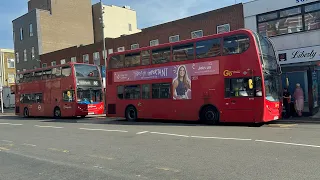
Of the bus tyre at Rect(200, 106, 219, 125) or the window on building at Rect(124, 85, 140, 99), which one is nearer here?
the bus tyre at Rect(200, 106, 219, 125)

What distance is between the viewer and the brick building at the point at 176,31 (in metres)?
24.5

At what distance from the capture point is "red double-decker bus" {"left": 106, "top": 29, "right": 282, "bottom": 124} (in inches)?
530

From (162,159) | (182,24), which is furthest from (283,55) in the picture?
(162,159)

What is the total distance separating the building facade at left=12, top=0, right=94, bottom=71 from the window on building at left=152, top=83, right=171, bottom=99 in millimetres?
36048

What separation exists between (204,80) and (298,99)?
5051 millimetres

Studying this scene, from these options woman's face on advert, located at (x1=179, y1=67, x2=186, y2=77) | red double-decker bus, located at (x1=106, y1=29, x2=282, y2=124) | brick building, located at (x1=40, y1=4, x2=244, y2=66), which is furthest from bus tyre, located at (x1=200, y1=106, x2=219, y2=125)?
brick building, located at (x1=40, y1=4, x2=244, y2=66)

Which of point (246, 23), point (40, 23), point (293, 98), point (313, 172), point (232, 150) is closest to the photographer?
point (313, 172)

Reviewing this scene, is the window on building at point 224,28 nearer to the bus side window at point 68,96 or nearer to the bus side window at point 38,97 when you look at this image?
the bus side window at point 68,96

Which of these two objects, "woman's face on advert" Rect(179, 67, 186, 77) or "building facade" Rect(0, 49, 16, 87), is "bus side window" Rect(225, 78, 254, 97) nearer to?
"woman's face on advert" Rect(179, 67, 186, 77)

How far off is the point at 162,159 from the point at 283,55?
14.6 meters

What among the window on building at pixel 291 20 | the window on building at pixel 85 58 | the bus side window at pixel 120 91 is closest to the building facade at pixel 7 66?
the window on building at pixel 85 58

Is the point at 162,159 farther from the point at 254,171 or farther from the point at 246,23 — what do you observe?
the point at 246,23

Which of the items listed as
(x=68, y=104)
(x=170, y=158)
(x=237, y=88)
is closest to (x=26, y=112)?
(x=68, y=104)

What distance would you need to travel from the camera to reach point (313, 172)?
19.1 feet
